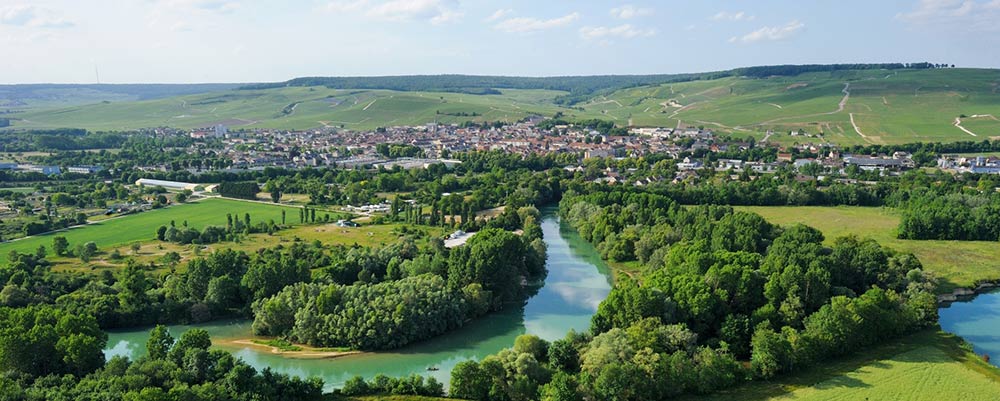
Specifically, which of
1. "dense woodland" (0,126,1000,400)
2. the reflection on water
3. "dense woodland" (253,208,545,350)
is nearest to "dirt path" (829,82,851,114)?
"dense woodland" (0,126,1000,400)

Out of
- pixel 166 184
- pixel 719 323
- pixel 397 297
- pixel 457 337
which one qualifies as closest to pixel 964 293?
pixel 719 323

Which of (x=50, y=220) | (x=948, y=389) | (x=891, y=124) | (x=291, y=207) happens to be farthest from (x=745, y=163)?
(x=50, y=220)

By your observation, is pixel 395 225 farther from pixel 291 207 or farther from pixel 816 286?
pixel 816 286

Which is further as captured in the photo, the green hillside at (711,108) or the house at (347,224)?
the green hillside at (711,108)

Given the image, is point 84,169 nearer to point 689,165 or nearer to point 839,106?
point 689,165

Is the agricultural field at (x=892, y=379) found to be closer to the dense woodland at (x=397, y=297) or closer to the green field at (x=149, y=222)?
the dense woodland at (x=397, y=297)

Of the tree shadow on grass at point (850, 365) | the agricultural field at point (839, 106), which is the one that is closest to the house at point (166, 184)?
the tree shadow on grass at point (850, 365)

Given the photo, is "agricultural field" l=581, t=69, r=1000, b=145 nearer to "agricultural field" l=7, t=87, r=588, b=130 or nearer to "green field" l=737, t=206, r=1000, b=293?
"agricultural field" l=7, t=87, r=588, b=130
